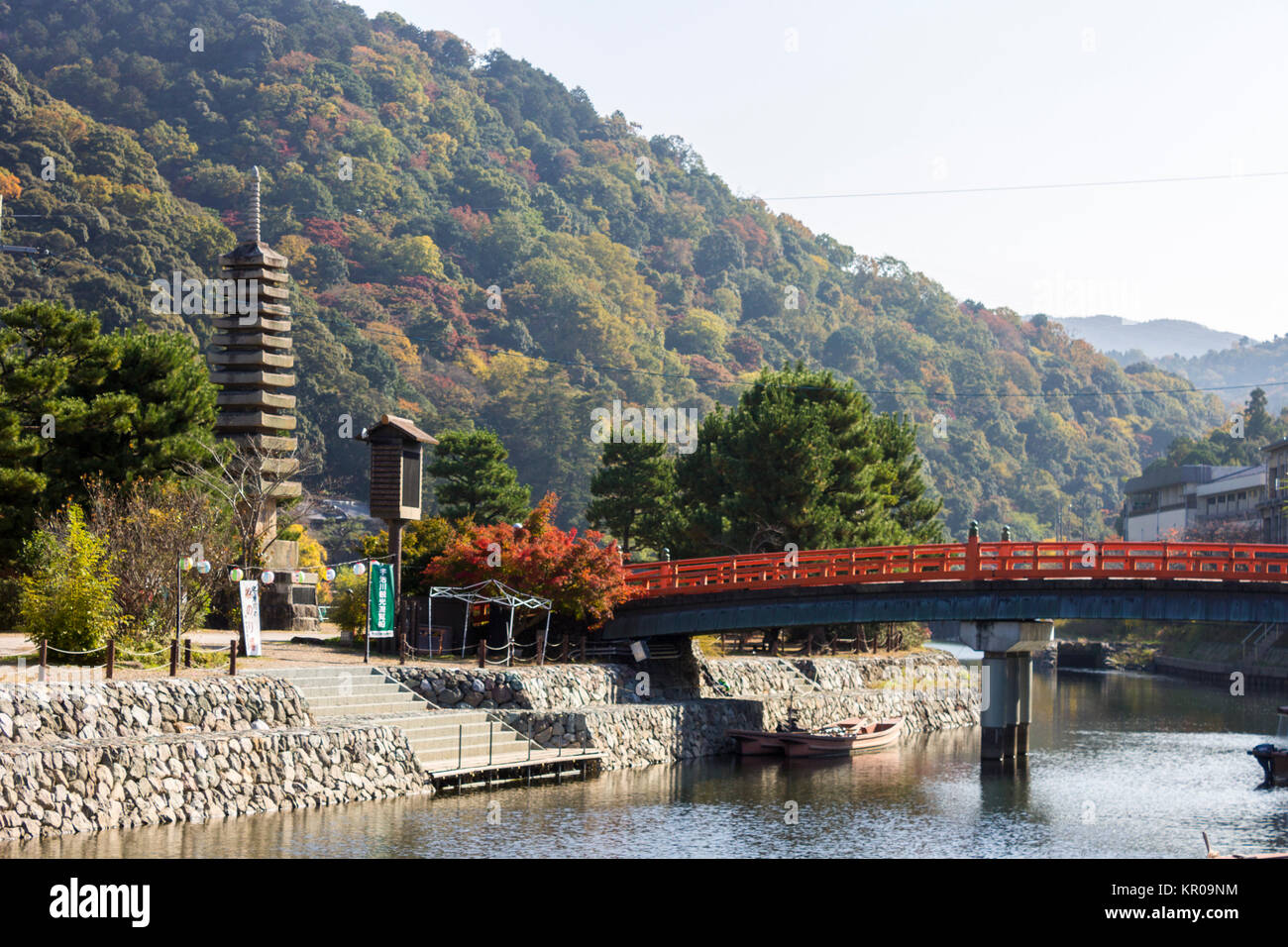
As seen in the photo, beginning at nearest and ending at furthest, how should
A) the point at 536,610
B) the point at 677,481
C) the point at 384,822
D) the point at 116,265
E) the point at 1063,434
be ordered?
1. the point at 384,822
2. the point at 536,610
3. the point at 677,481
4. the point at 116,265
5. the point at 1063,434

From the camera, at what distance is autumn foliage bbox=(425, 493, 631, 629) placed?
141 feet

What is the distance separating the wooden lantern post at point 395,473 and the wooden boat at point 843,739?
11.8 m

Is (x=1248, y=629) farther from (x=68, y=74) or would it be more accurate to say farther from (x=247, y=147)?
(x=68, y=74)

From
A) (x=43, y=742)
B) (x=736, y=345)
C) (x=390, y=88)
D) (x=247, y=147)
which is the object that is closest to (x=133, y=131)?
(x=247, y=147)

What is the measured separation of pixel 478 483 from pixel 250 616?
23357 millimetres

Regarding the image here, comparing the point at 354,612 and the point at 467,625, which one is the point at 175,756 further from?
the point at 467,625

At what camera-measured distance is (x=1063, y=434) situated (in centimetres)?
18062

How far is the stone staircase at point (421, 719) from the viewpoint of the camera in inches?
1280

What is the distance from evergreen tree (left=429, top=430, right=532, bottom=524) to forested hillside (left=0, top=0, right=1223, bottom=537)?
Answer: 48.9 m

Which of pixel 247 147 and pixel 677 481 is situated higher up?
pixel 247 147

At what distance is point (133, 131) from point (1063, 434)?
115687 mm

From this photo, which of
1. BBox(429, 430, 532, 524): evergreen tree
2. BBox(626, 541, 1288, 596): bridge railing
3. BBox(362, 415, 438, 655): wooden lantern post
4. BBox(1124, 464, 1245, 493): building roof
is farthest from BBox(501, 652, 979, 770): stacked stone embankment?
BBox(1124, 464, 1245, 493): building roof

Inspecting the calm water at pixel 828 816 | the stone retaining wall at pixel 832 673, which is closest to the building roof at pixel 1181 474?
the stone retaining wall at pixel 832 673

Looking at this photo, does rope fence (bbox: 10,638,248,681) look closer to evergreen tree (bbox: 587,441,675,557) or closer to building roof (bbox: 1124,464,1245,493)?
evergreen tree (bbox: 587,441,675,557)
